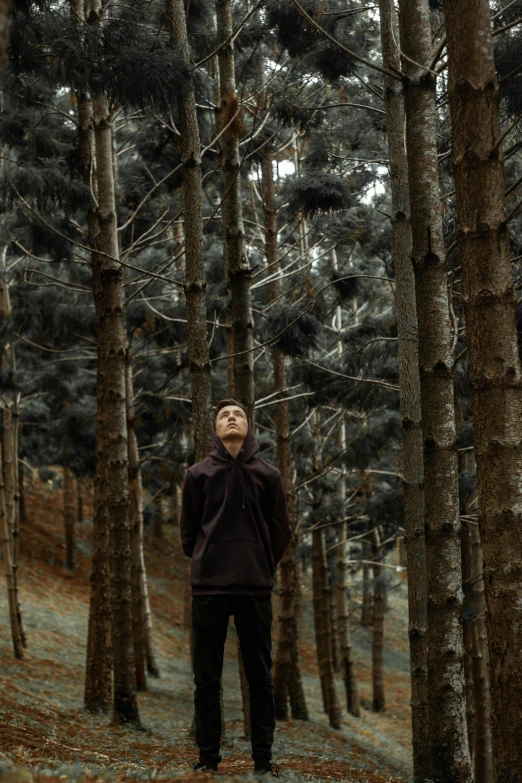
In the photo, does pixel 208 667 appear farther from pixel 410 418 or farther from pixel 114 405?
pixel 114 405

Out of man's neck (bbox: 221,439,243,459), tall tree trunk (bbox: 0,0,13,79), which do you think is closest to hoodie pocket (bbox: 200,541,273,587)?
man's neck (bbox: 221,439,243,459)

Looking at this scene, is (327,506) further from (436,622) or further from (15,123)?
(436,622)

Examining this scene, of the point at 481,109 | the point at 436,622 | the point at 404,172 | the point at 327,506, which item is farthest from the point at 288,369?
the point at 481,109

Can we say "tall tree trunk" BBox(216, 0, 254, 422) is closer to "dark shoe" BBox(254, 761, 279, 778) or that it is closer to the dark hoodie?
the dark hoodie

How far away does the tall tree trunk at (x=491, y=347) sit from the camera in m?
3.90

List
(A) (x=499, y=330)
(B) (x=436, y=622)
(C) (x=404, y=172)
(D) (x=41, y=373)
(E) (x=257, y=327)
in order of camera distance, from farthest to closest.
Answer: (D) (x=41, y=373) < (E) (x=257, y=327) < (C) (x=404, y=172) < (B) (x=436, y=622) < (A) (x=499, y=330)

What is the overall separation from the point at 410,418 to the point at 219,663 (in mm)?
3831

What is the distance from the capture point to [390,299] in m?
16.2

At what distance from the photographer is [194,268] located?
8.29 metres

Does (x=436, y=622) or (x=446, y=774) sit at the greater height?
(x=436, y=622)

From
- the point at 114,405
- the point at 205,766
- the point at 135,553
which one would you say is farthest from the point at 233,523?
A: the point at 135,553

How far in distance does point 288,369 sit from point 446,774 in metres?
10.4

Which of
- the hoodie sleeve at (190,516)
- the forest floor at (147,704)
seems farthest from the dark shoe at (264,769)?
the hoodie sleeve at (190,516)

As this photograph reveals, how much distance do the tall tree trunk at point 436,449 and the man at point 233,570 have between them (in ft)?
4.08
